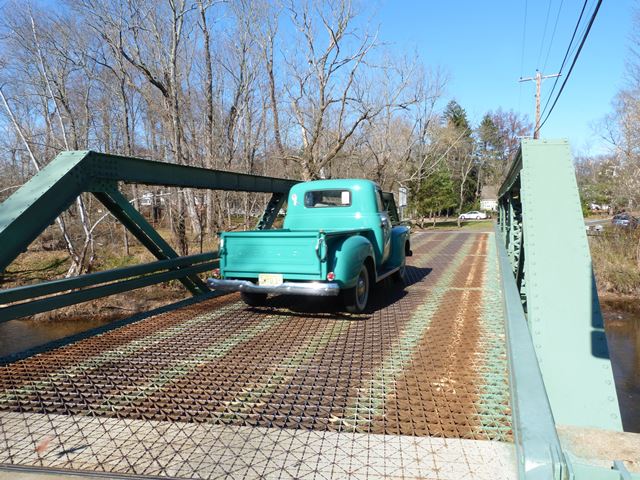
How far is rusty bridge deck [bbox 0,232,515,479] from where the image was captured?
2.25 meters

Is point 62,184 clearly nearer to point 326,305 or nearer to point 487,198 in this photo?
point 326,305

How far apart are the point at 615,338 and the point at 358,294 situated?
33.0 feet

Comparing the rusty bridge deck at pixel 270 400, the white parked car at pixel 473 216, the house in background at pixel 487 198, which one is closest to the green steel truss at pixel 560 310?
the rusty bridge deck at pixel 270 400

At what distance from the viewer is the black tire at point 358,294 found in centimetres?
526

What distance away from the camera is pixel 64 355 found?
12.8 ft

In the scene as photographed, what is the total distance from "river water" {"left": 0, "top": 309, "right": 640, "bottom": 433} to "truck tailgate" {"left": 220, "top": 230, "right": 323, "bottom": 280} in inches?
258

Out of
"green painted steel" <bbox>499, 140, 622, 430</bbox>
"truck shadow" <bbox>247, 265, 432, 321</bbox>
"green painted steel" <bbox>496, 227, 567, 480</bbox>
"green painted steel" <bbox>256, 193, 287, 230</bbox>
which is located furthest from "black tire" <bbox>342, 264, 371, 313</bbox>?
"green painted steel" <bbox>496, 227, 567, 480</bbox>

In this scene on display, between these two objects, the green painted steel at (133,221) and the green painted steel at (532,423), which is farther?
the green painted steel at (133,221)

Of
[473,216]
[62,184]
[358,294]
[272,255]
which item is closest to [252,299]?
[272,255]

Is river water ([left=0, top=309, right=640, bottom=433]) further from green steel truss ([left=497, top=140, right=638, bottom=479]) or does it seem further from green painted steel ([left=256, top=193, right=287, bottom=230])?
green steel truss ([left=497, top=140, right=638, bottom=479])

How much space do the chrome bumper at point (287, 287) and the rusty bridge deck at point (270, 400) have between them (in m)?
0.37

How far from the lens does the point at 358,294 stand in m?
5.41

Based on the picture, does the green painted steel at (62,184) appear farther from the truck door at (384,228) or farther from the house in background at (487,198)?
the house in background at (487,198)

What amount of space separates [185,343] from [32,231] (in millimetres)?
1693
